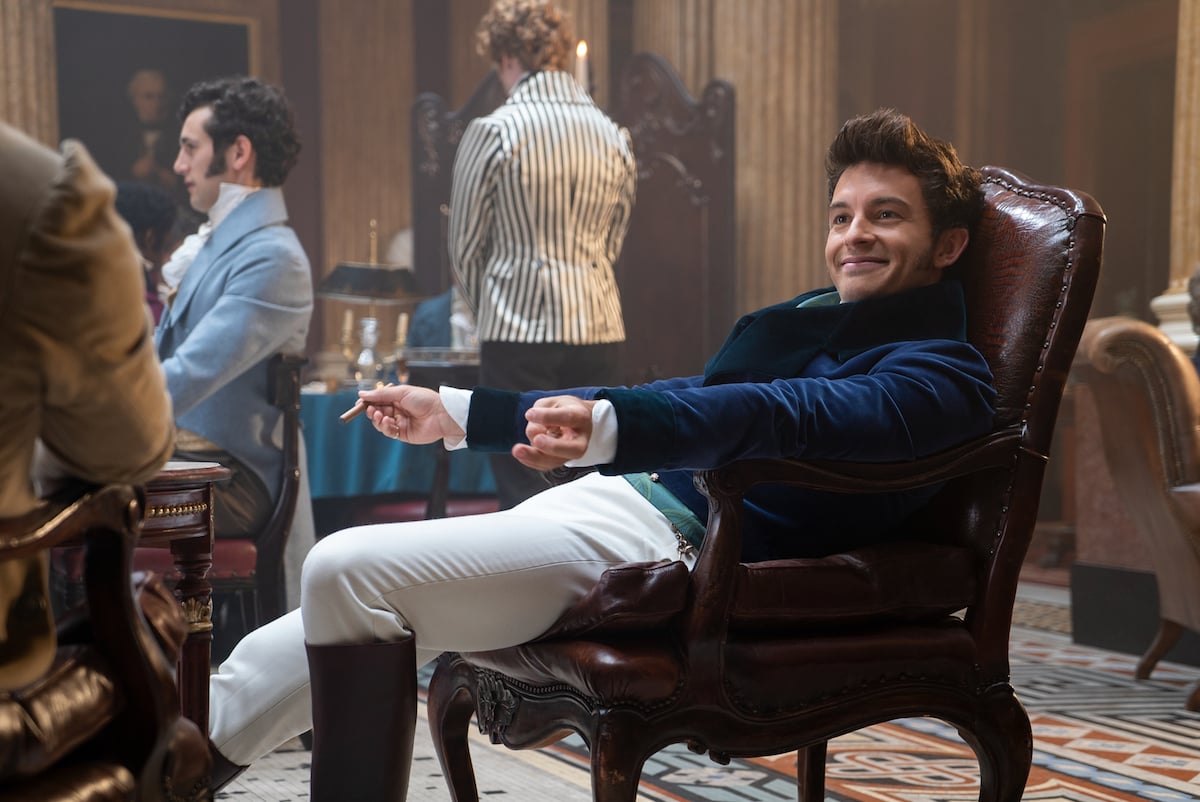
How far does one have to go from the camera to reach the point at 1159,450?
370cm

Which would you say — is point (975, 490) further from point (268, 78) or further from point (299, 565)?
point (268, 78)

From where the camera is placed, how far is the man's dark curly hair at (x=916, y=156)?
2014mm

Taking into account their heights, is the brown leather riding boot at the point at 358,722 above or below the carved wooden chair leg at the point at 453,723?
above

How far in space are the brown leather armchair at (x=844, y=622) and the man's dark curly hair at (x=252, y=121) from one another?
69.4 inches

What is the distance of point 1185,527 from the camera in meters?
3.61

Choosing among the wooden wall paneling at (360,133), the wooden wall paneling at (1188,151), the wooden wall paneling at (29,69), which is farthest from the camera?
the wooden wall paneling at (360,133)

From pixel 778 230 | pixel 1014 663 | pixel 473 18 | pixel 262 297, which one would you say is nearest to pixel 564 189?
pixel 262 297

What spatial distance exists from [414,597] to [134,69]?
26.4 ft

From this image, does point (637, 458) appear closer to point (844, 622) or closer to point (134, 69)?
point (844, 622)

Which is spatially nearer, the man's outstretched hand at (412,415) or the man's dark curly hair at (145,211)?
the man's outstretched hand at (412,415)

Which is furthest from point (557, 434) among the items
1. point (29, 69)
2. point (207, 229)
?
point (29, 69)

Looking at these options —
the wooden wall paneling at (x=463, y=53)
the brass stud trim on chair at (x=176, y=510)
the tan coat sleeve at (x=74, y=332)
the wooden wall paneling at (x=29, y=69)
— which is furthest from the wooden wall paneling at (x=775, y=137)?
the tan coat sleeve at (x=74, y=332)

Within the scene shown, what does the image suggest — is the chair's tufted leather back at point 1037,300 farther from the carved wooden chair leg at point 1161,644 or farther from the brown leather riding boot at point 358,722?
the carved wooden chair leg at point 1161,644

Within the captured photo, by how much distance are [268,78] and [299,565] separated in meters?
6.81
